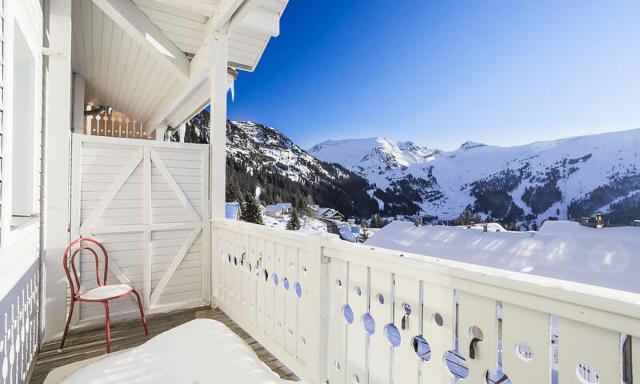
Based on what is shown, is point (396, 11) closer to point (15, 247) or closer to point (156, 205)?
point (156, 205)

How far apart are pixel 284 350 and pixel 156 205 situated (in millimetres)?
1923

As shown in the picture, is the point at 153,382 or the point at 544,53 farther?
the point at 544,53

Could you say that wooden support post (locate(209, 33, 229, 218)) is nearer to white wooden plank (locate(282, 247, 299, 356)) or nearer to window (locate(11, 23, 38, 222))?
window (locate(11, 23, 38, 222))

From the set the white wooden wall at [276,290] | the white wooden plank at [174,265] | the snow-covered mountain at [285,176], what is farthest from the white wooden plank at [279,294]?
the snow-covered mountain at [285,176]

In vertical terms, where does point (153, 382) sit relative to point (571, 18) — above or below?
below

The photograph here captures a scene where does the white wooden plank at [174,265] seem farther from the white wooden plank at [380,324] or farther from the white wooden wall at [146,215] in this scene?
the white wooden plank at [380,324]

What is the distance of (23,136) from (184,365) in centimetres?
225

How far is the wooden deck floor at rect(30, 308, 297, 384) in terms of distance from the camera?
2.22 m

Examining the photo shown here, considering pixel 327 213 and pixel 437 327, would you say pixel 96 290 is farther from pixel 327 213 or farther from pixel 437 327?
pixel 327 213

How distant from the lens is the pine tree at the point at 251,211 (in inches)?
460

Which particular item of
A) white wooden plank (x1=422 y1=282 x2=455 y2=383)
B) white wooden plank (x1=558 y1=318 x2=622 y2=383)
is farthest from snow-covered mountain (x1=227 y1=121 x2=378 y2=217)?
white wooden plank (x1=558 y1=318 x2=622 y2=383)

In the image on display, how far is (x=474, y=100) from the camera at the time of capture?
79.4ft

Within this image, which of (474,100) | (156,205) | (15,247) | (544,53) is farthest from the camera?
(474,100)

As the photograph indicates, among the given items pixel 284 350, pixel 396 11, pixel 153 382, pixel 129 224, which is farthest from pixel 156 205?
pixel 396 11
